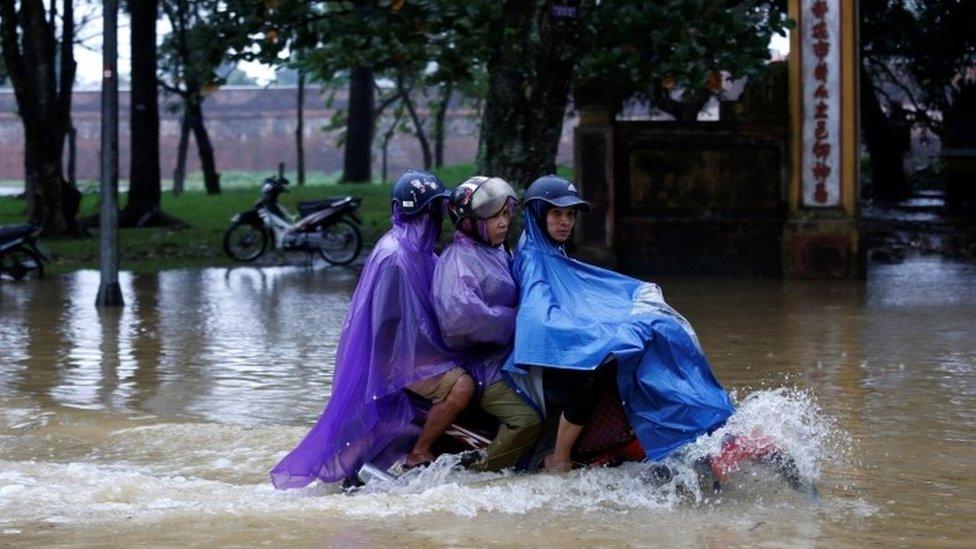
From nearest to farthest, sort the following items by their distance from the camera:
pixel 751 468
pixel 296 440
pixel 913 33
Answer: pixel 751 468 → pixel 296 440 → pixel 913 33

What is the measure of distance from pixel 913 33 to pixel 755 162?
9.24 metres

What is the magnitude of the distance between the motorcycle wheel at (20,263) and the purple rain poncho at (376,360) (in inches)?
490

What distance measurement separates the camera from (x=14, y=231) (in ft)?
61.0

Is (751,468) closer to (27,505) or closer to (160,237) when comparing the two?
(27,505)

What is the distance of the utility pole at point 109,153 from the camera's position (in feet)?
48.6

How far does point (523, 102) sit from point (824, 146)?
363 centimetres

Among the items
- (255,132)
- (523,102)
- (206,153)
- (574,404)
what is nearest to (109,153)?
(523,102)

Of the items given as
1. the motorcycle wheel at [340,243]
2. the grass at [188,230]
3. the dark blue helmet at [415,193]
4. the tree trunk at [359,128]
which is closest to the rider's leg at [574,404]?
the dark blue helmet at [415,193]

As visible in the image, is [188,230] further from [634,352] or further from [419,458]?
[634,352]

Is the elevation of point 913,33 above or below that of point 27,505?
above

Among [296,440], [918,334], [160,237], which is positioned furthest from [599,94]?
[296,440]

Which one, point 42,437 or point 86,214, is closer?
point 42,437

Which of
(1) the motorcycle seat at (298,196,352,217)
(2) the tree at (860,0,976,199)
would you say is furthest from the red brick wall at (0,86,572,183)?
(1) the motorcycle seat at (298,196,352,217)

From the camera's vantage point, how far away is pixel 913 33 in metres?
26.1
